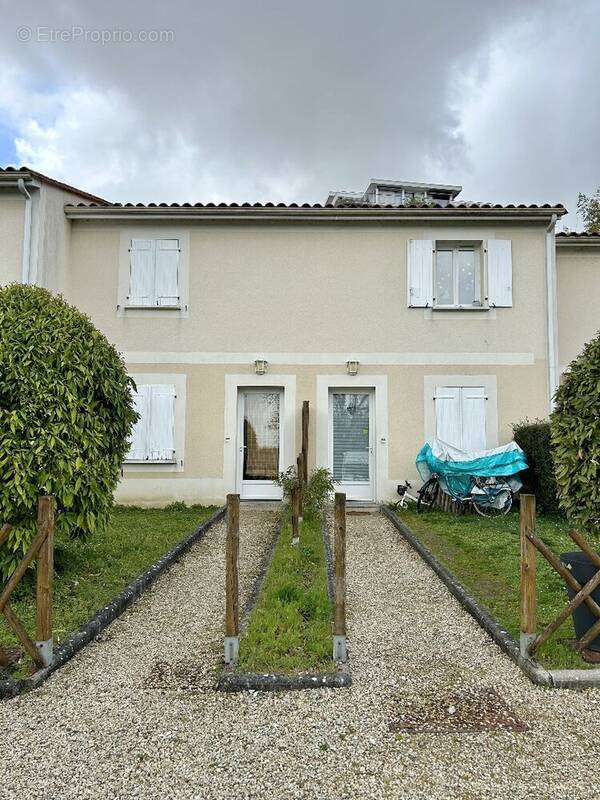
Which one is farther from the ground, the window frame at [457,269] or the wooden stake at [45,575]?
the window frame at [457,269]

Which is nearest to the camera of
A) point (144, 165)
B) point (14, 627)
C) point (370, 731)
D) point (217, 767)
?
point (217, 767)

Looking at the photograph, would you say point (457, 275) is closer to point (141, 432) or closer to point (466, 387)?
point (466, 387)

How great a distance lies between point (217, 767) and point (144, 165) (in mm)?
14918

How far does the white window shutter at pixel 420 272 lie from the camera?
1005 centimetres

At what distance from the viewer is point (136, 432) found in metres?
9.92

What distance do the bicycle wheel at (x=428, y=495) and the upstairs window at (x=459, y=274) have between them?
326 cm

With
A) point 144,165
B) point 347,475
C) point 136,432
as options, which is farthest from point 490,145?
point 136,432

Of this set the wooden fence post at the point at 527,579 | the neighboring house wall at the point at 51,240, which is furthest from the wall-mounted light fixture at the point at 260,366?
the wooden fence post at the point at 527,579

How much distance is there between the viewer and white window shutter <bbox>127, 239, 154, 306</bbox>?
10.2 metres

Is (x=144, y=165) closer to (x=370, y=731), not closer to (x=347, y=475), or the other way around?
(x=347, y=475)

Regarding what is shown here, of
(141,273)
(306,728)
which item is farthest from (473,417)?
(306,728)

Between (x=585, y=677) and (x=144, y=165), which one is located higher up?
(x=144, y=165)

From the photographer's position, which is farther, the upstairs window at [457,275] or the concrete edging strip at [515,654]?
the upstairs window at [457,275]

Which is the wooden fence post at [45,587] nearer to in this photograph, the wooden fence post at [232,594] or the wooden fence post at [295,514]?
the wooden fence post at [232,594]
